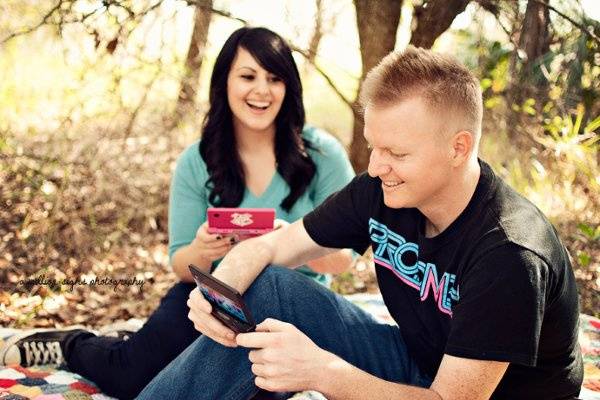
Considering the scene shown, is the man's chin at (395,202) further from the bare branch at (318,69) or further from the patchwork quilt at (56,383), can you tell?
the bare branch at (318,69)

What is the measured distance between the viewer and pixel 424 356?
7.45ft

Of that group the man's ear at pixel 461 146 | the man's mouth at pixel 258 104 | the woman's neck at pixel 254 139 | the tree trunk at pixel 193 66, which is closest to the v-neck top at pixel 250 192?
the woman's neck at pixel 254 139

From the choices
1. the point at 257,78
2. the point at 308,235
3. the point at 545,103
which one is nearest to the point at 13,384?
the point at 308,235

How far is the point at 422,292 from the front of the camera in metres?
2.17

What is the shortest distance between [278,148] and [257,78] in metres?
0.33

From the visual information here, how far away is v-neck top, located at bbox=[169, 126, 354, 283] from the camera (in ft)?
10.6

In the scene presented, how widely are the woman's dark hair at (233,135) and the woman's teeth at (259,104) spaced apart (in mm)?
131

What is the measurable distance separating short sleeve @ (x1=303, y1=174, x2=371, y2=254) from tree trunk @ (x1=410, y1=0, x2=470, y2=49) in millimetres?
1591

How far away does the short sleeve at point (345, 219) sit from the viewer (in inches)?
97.0

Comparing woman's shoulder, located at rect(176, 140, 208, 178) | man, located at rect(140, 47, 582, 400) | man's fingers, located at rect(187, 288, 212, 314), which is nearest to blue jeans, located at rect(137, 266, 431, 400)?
man, located at rect(140, 47, 582, 400)

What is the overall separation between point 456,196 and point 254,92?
4.55 feet

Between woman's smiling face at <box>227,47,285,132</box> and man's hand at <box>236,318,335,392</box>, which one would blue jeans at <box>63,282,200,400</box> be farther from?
man's hand at <box>236,318,335,392</box>

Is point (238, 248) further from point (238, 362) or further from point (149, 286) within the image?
point (149, 286)

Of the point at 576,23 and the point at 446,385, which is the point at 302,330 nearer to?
the point at 446,385
